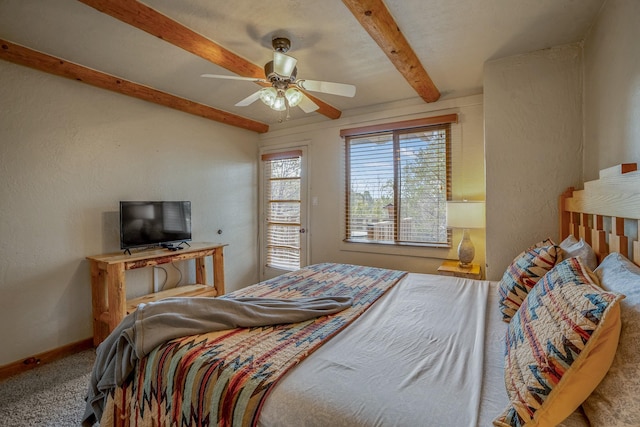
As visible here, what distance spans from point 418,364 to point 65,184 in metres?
3.14

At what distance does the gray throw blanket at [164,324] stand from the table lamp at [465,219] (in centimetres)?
169

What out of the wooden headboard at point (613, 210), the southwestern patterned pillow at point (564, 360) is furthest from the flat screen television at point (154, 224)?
the wooden headboard at point (613, 210)

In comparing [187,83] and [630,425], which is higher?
[187,83]

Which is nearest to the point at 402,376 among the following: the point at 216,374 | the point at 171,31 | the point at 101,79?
the point at 216,374

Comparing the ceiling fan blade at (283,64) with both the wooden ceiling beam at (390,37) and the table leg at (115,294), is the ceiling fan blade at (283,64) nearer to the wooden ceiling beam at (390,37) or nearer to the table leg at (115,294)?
the wooden ceiling beam at (390,37)

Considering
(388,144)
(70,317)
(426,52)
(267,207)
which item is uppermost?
(426,52)

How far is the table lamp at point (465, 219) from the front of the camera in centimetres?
265

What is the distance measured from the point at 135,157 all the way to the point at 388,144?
9.18 feet

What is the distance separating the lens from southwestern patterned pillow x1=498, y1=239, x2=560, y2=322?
1.46m

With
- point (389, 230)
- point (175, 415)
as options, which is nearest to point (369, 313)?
point (175, 415)

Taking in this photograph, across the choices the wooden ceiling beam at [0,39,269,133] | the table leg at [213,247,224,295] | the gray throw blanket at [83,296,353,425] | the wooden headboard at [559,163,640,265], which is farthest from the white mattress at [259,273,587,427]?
the wooden ceiling beam at [0,39,269,133]

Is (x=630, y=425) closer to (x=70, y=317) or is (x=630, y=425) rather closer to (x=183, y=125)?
(x=70, y=317)

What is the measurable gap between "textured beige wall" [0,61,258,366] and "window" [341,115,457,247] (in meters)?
2.09

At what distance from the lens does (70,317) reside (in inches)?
104
